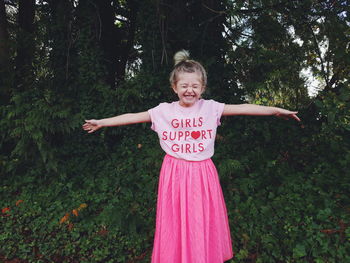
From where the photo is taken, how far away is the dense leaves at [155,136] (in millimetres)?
3395

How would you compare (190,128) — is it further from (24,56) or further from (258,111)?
(24,56)

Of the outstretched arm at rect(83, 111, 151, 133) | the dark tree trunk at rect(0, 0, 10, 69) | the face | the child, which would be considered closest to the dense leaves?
the dark tree trunk at rect(0, 0, 10, 69)

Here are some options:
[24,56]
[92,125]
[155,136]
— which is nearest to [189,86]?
[92,125]

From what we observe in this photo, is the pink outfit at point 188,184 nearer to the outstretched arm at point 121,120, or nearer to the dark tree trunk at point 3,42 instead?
the outstretched arm at point 121,120

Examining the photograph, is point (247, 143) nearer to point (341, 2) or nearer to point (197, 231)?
point (341, 2)

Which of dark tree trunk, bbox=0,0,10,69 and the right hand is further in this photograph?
dark tree trunk, bbox=0,0,10,69

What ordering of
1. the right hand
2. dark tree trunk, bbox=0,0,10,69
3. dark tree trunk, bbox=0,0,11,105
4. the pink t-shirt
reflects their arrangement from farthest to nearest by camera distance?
dark tree trunk, bbox=0,0,10,69 < dark tree trunk, bbox=0,0,11,105 < the right hand < the pink t-shirt

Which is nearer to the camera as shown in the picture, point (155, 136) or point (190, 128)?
point (190, 128)

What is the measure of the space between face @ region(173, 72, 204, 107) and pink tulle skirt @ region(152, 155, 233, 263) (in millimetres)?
526

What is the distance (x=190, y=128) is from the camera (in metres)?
2.15

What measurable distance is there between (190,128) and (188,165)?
309mm

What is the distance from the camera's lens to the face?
2053 millimetres

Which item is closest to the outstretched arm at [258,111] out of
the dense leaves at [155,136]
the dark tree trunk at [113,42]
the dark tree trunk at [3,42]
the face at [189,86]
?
the face at [189,86]

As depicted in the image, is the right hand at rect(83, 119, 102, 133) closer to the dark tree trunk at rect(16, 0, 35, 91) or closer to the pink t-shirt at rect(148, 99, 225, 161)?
the pink t-shirt at rect(148, 99, 225, 161)
